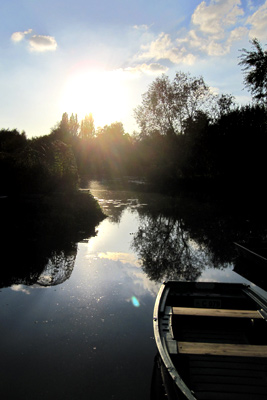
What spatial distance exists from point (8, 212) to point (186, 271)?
466 inches

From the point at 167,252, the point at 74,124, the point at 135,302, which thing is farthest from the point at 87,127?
the point at 135,302

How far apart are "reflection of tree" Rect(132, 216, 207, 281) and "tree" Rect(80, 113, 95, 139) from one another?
102 metres

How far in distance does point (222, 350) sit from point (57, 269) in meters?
6.61

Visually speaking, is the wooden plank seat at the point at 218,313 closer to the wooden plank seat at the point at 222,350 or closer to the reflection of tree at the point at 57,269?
the wooden plank seat at the point at 222,350

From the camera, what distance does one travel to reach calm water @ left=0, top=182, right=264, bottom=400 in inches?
175

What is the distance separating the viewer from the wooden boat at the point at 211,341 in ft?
11.9

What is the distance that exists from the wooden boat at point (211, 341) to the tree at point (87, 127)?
111m

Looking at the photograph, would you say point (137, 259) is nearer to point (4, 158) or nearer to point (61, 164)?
point (61, 164)

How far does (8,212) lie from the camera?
681 inches

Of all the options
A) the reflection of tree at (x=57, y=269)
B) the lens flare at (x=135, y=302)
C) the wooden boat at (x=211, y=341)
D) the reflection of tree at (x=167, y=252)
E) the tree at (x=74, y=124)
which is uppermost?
the tree at (x=74, y=124)

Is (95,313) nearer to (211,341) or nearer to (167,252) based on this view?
(211,341)

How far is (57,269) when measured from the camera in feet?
31.1

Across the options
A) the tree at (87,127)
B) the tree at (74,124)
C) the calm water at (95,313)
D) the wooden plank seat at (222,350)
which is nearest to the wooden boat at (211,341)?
the wooden plank seat at (222,350)

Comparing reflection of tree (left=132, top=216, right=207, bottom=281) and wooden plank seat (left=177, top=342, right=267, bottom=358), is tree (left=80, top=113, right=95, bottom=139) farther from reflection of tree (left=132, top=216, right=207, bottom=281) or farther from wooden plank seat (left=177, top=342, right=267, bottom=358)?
wooden plank seat (left=177, top=342, right=267, bottom=358)
